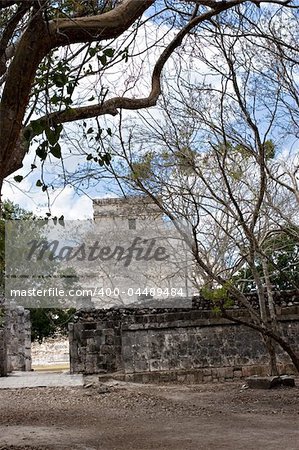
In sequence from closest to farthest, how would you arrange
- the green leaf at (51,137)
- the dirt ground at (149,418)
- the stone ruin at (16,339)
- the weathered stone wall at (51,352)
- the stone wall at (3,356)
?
the green leaf at (51,137)
the dirt ground at (149,418)
the stone wall at (3,356)
the stone ruin at (16,339)
the weathered stone wall at (51,352)

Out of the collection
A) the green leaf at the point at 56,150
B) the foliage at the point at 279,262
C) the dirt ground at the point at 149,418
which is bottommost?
the dirt ground at the point at 149,418

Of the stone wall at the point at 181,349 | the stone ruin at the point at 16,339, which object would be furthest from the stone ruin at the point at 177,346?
the stone ruin at the point at 16,339

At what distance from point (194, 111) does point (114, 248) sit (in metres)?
12.4

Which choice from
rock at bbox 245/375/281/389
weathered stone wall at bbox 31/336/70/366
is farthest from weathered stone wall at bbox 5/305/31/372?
rock at bbox 245/375/281/389

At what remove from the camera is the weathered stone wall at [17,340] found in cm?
1719

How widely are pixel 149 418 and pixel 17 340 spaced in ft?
33.4

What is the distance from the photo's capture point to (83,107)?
5.28 m

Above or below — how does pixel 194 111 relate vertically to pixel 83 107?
above

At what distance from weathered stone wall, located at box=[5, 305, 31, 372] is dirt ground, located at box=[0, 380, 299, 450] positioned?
5773 mm

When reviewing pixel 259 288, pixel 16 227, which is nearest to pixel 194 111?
pixel 259 288

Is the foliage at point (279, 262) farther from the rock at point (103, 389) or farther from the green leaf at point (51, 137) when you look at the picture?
the green leaf at point (51, 137)

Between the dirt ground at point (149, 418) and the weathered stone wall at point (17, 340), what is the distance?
577 cm

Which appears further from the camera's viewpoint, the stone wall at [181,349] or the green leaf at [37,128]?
the stone wall at [181,349]

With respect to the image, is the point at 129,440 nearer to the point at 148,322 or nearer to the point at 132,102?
the point at 132,102
